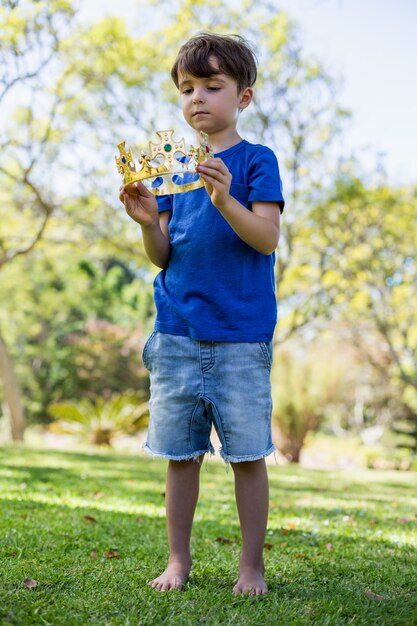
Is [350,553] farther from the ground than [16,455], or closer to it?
farther from the ground

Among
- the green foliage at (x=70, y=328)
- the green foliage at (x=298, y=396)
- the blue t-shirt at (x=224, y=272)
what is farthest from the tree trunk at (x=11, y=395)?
the blue t-shirt at (x=224, y=272)

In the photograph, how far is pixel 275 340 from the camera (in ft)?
38.4

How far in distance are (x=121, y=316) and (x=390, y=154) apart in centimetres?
1143

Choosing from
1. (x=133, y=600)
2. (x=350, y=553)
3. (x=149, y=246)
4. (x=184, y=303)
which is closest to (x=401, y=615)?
(x=133, y=600)

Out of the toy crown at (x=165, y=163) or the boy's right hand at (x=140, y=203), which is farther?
the boy's right hand at (x=140, y=203)

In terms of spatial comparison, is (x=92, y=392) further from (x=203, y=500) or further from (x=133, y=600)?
(x=133, y=600)

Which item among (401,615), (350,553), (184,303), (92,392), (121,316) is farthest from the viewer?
(121,316)

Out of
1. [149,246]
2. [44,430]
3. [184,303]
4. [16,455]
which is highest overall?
[149,246]

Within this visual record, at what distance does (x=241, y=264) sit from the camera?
2127mm

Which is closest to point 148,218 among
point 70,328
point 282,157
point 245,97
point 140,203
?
point 140,203

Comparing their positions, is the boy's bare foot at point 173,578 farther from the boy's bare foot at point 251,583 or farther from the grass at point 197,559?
the boy's bare foot at point 251,583

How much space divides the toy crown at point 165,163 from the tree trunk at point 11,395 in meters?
8.80

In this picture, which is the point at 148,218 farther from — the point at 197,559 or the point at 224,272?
the point at 197,559

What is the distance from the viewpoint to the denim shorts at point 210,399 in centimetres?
205
